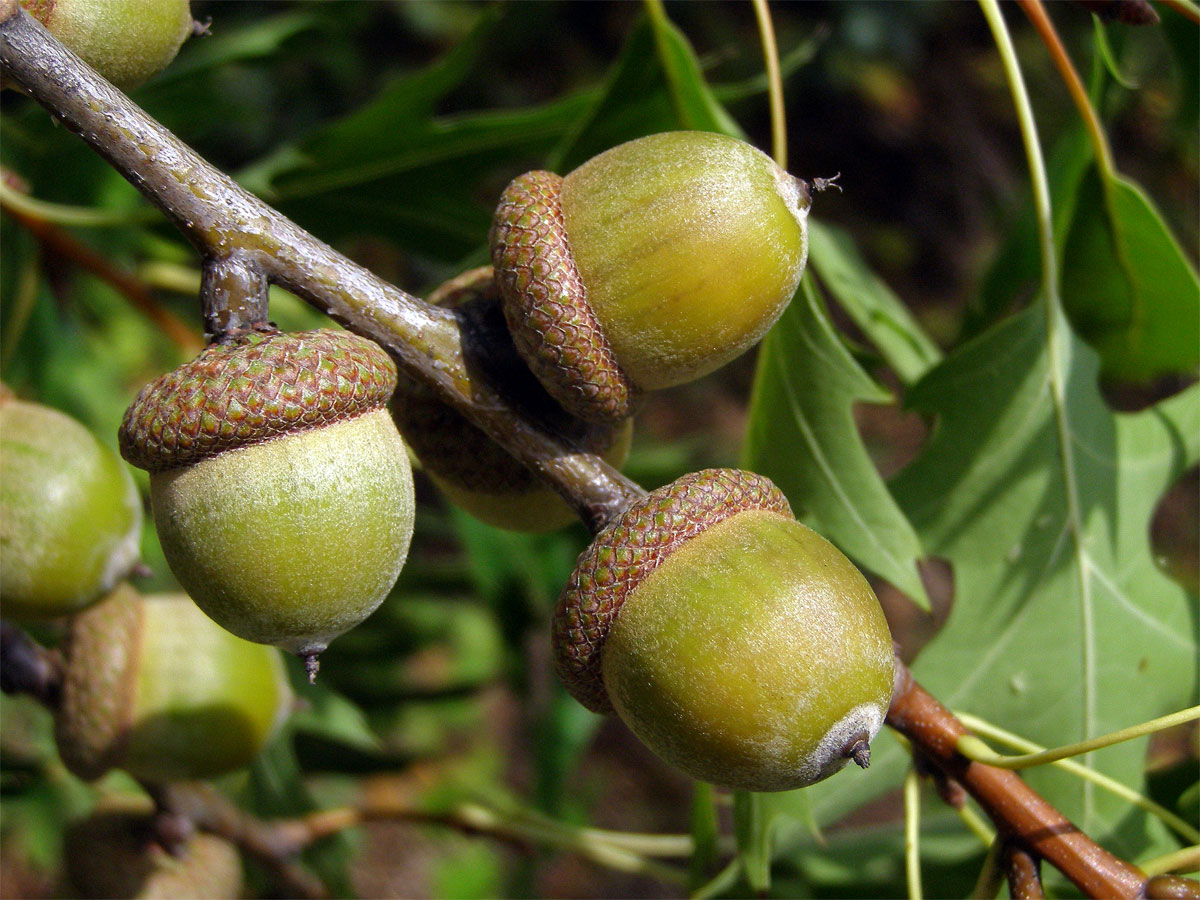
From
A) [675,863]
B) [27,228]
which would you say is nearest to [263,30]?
[27,228]

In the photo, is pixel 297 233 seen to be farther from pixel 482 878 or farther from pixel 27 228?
pixel 482 878

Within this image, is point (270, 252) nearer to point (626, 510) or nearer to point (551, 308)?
point (551, 308)

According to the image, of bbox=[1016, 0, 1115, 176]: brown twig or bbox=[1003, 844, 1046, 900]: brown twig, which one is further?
bbox=[1016, 0, 1115, 176]: brown twig

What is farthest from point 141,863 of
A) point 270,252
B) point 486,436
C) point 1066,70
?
point 1066,70

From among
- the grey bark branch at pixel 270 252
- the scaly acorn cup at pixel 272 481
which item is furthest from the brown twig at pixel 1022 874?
the scaly acorn cup at pixel 272 481

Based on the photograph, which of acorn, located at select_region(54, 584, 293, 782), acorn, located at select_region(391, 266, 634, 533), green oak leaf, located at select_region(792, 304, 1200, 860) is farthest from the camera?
green oak leaf, located at select_region(792, 304, 1200, 860)

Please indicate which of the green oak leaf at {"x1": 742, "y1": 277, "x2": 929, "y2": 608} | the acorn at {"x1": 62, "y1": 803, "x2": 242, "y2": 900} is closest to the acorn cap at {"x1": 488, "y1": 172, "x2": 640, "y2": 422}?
the green oak leaf at {"x1": 742, "y1": 277, "x2": 929, "y2": 608}

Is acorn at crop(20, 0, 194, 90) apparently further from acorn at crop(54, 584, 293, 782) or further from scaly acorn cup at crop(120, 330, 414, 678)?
acorn at crop(54, 584, 293, 782)

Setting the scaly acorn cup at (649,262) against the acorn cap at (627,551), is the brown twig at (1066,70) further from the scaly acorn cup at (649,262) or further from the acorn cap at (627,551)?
the acorn cap at (627,551)

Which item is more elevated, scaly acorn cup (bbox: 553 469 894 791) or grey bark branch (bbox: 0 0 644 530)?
grey bark branch (bbox: 0 0 644 530)
